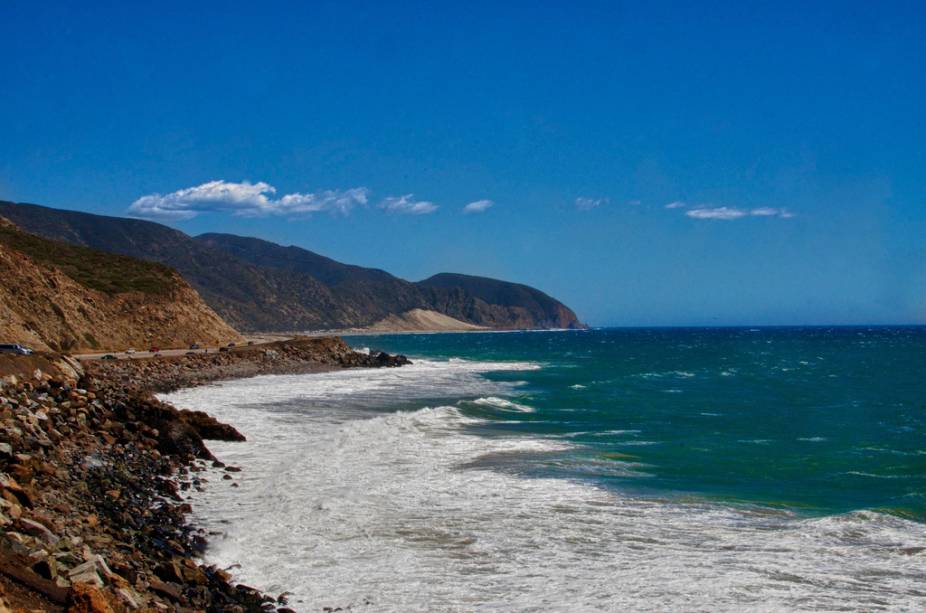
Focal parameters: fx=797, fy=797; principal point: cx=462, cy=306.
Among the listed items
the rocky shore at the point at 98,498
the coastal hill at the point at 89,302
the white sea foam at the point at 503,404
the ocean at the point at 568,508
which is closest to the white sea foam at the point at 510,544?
the ocean at the point at 568,508

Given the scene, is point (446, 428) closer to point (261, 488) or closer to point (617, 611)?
point (261, 488)

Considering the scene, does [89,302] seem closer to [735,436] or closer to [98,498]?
[735,436]

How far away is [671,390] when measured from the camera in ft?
154

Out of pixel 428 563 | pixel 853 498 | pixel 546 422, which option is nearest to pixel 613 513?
pixel 428 563

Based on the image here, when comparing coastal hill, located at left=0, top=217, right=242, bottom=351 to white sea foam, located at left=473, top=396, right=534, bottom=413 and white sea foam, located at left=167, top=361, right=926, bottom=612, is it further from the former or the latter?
white sea foam, located at left=167, top=361, right=926, bottom=612

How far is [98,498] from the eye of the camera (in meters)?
13.0

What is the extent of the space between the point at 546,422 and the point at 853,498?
14.0 m

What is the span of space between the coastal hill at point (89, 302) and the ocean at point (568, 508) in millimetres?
23642

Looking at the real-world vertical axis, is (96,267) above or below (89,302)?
above

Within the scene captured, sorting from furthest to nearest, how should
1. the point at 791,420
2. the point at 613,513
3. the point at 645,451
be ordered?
1. the point at 791,420
2. the point at 645,451
3. the point at 613,513

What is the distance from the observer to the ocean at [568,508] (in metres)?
10.8

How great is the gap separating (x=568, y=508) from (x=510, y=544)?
9.25 feet

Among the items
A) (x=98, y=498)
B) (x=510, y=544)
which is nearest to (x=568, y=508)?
(x=510, y=544)

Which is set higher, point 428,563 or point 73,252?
point 73,252
